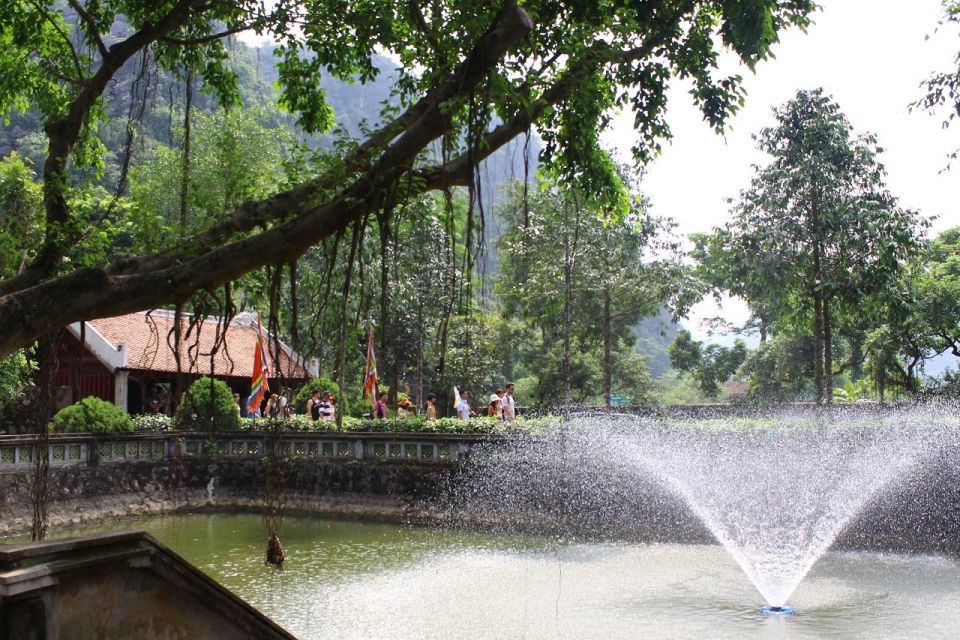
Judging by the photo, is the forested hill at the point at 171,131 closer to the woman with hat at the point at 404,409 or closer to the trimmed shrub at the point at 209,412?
the woman with hat at the point at 404,409


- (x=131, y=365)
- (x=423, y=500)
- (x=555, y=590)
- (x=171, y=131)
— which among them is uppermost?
(x=171, y=131)

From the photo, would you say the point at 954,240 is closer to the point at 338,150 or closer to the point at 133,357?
the point at 133,357

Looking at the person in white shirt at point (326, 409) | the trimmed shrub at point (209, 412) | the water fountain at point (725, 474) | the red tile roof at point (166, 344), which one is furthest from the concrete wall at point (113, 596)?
the red tile roof at point (166, 344)

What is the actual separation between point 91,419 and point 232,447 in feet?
9.76

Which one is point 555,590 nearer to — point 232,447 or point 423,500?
point 423,500

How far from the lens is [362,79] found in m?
8.11

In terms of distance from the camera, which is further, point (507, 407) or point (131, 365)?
point (131, 365)

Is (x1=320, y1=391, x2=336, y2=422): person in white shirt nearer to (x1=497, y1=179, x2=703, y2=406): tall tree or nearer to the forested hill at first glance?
the forested hill

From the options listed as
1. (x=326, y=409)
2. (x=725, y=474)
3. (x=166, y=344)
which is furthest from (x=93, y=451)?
(x=725, y=474)

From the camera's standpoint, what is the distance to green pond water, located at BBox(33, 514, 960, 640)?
8602 millimetres

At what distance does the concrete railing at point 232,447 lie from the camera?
52.5ft

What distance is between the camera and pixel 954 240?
3497cm

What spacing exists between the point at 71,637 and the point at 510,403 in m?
15.2

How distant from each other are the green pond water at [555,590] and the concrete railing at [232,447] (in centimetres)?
236
